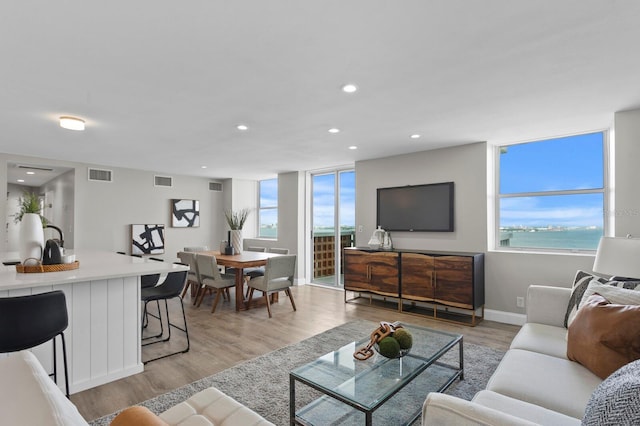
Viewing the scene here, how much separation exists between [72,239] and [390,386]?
622 centimetres

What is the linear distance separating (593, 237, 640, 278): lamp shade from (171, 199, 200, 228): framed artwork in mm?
6903

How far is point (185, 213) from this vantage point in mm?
7207

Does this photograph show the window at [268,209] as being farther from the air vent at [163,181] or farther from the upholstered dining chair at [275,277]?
the upholstered dining chair at [275,277]

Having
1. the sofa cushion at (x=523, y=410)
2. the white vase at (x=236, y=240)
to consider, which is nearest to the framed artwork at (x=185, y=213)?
the white vase at (x=236, y=240)

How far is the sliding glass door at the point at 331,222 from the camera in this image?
625cm

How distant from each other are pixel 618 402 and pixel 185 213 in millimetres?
7383

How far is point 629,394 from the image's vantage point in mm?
838

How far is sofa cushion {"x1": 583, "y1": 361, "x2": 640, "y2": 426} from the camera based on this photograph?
2.63ft

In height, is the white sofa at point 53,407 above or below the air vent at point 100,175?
below

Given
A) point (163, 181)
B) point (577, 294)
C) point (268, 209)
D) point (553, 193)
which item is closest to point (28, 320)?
point (577, 294)

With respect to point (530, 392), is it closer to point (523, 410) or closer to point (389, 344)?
point (523, 410)

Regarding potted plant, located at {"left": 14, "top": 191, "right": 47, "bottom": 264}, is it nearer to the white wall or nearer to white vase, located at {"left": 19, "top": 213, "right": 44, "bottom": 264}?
white vase, located at {"left": 19, "top": 213, "right": 44, "bottom": 264}

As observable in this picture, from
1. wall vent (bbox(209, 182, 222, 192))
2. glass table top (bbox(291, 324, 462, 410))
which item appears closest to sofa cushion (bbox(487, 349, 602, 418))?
glass table top (bbox(291, 324, 462, 410))

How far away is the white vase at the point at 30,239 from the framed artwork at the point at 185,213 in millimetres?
4397
